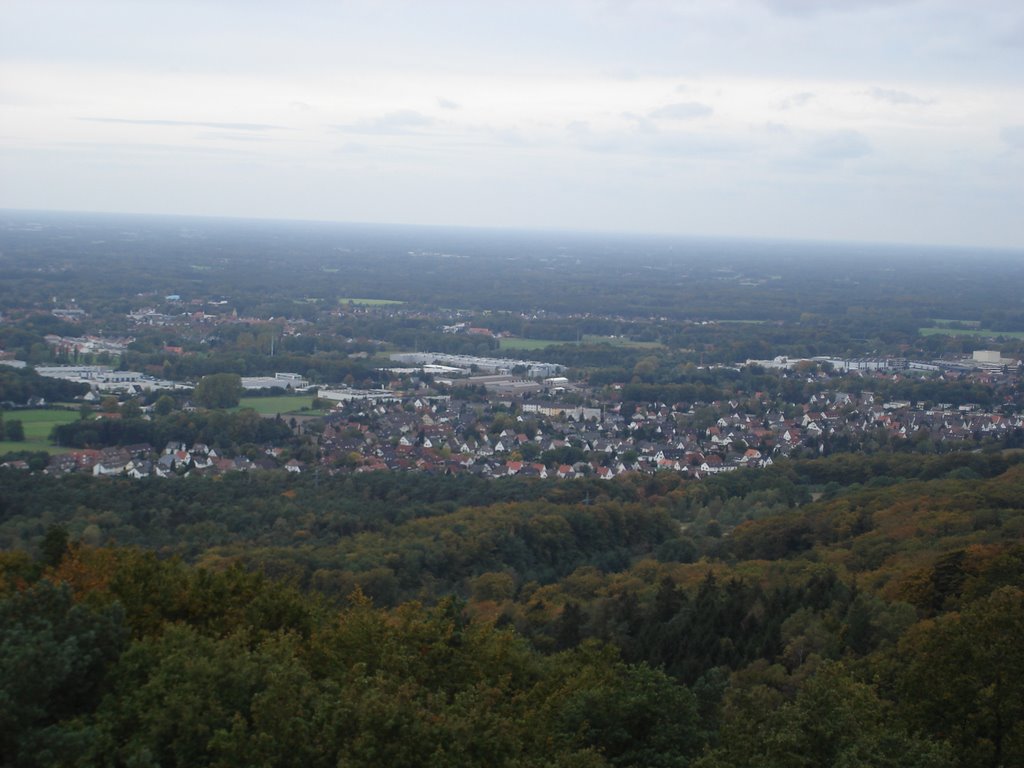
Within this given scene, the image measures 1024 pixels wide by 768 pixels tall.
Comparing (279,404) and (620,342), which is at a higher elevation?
(620,342)

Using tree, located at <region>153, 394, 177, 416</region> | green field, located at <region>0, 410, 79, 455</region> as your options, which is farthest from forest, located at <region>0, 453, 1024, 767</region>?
tree, located at <region>153, 394, 177, 416</region>

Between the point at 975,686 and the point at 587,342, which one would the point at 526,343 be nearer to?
the point at 587,342

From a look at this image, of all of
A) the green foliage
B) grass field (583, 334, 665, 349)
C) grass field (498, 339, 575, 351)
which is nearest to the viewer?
the green foliage

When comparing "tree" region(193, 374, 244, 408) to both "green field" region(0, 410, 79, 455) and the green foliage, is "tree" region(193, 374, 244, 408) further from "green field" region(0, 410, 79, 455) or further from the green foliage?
the green foliage

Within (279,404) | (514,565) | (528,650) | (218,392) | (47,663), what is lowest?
(279,404)

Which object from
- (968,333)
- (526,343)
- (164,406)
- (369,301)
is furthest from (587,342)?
(164,406)

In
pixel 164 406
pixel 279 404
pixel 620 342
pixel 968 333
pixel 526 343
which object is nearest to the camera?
pixel 164 406

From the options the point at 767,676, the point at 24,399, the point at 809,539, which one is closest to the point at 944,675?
the point at 767,676

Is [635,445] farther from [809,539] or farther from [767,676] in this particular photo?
[767,676]
